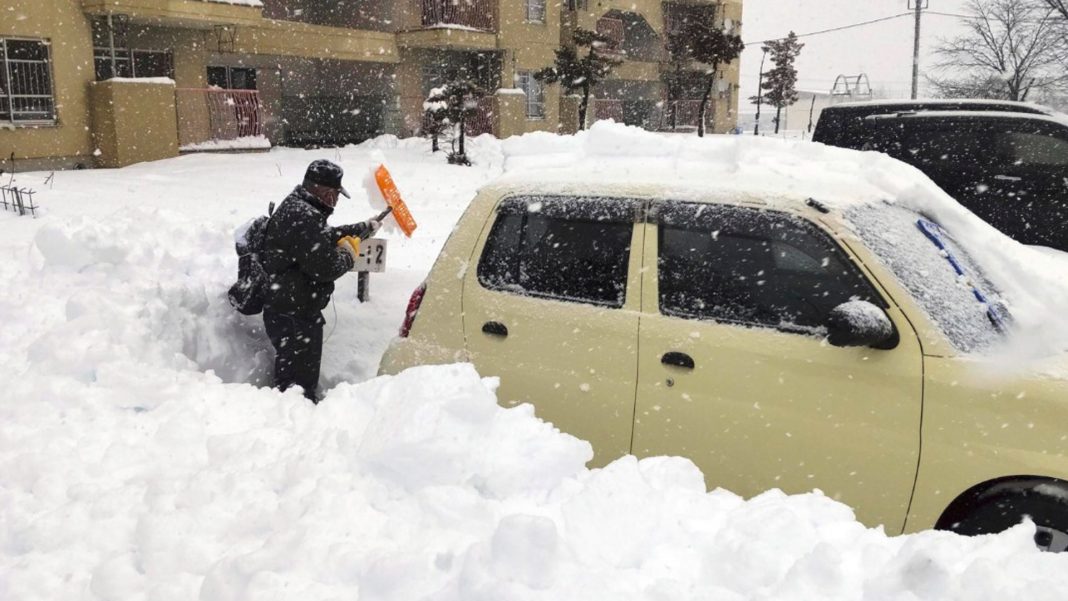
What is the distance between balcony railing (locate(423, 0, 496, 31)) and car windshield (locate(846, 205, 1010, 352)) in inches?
873

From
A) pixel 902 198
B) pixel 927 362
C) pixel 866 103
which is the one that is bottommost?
pixel 927 362

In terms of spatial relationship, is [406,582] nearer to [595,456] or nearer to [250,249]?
[595,456]

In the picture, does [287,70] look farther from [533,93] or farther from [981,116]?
[981,116]

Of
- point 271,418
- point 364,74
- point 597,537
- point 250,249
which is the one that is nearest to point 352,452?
point 271,418

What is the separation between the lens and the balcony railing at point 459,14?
24.5 m

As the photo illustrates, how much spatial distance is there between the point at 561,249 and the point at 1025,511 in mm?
2032

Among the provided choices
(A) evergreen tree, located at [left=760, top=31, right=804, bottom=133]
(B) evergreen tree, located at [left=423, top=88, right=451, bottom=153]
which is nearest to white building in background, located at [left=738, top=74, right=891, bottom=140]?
(A) evergreen tree, located at [left=760, top=31, right=804, bottom=133]

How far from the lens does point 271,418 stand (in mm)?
3643

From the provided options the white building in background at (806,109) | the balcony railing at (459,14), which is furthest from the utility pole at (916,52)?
the balcony railing at (459,14)

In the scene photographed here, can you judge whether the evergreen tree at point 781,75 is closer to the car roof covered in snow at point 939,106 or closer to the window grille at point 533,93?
the window grille at point 533,93

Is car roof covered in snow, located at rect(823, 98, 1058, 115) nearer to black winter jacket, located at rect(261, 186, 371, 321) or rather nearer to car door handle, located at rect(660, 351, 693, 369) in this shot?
black winter jacket, located at rect(261, 186, 371, 321)

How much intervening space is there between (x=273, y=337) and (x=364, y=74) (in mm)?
21679

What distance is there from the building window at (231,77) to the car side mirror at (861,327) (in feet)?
69.1

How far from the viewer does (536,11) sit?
2784 centimetres
